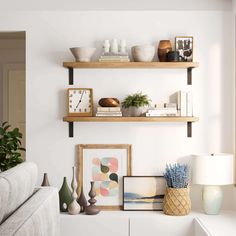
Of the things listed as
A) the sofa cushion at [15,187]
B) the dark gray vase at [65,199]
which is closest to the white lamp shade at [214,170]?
the dark gray vase at [65,199]

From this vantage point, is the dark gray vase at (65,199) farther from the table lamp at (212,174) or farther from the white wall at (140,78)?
Answer: the table lamp at (212,174)

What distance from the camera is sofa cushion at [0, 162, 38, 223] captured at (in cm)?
245

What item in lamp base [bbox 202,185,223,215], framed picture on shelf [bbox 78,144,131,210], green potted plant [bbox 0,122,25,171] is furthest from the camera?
green potted plant [bbox 0,122,25,171]

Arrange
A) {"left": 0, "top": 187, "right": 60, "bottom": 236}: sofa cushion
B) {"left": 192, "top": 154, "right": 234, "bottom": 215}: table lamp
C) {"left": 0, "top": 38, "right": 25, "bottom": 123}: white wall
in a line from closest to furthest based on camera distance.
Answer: {"left": 0, "top": 187, "right": 60, "bottom": 236}: sofa cushion
{"left": 192, "top": 154, "right": 234, "bottom": 215}: table lamp
{"left": 0, "top": 38, "right": 25, "bottom": 123}: white wall

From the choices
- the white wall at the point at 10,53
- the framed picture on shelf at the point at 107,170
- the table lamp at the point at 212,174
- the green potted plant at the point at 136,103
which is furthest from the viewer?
the white wall at the point at 10,53

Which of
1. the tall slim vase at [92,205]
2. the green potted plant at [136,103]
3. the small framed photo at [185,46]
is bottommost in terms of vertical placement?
the tall slim vase at [92,205]

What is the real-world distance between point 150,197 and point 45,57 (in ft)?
4.78

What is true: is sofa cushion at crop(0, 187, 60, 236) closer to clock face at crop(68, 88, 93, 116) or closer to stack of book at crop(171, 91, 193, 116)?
clock face at crop(68, 88, 93, 116)

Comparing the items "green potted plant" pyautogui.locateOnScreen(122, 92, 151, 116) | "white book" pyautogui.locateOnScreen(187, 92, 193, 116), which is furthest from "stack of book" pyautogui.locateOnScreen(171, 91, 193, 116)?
"green potted plant" pyautogui.locateOnScreen(122, 92, 151, 116)

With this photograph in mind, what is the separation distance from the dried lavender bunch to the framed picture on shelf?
373 millimetres

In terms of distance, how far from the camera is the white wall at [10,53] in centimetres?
655

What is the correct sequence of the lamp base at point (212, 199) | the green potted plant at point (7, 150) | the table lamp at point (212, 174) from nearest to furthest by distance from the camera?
the table lamp at point (212, 174) → the lamp base at point (212, 199) → the green potted plant at point (7, 150)

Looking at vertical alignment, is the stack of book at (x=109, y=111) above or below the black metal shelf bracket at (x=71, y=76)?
below

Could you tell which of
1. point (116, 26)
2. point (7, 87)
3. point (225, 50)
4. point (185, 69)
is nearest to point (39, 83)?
point (116, 26)
